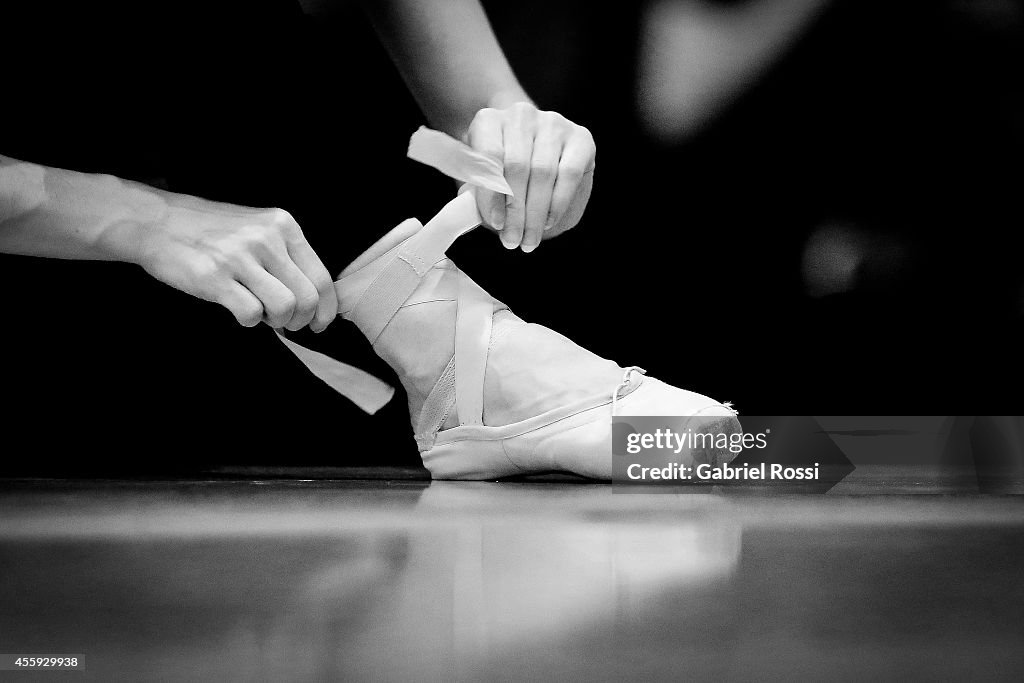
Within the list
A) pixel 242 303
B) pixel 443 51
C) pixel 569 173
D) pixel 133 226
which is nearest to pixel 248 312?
pixel 242 303

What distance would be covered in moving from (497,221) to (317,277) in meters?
0.14

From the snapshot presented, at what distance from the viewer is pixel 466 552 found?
36 cm

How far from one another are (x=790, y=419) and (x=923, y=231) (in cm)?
25

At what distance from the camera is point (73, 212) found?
0.70 meters

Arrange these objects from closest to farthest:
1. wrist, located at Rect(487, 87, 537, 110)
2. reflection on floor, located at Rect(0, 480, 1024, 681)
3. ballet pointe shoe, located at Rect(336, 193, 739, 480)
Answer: reflection on floor, located at Rect(0, 480, 1024, 681)
ballet pointe shoe, located at Rect(336, 193, 739, 480)
wrist, located at Rect(487, 87, 537, 110)

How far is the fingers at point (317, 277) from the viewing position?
0.66 meters

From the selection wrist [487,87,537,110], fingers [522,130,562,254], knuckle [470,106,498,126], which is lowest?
fingers [522,130,562,254]

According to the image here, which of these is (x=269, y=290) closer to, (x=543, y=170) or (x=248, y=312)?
(x=248, y=312)

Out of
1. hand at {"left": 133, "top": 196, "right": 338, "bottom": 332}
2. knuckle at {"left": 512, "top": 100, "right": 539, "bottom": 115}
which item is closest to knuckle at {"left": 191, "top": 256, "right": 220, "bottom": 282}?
hand at {"left": 133, "top": 196, "right": 338, "bottom": 332}

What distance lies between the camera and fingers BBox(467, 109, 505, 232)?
0.65 meters

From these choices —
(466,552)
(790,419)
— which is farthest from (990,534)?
(790,419)

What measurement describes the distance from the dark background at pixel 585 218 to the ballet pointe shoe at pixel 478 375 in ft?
0.37

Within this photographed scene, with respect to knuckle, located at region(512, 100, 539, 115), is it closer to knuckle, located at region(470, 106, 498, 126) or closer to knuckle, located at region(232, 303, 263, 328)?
knuckle, located at region(470, 106, 498, 126)

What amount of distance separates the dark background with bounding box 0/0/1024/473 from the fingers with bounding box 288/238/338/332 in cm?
11
